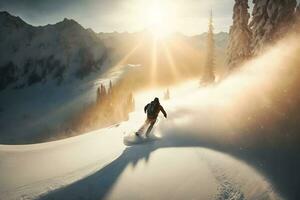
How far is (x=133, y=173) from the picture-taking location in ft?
32.3

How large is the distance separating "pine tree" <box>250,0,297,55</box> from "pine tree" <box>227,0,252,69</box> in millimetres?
8814

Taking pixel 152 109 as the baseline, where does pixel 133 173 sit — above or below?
below

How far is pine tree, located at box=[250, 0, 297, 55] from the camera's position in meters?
31.7

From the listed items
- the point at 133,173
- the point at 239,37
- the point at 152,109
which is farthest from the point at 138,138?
the point at 239,37

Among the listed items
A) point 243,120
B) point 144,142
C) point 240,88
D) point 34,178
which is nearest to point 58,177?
point 34,178

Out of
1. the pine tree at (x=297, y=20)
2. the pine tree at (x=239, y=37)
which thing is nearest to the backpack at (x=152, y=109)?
the pine tree at (x=297, y=20)

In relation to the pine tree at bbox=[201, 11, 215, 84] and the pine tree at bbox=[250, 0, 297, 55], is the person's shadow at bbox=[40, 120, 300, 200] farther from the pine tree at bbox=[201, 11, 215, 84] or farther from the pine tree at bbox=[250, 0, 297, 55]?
the pine tree at bbox=[201, 11, 215, 84]

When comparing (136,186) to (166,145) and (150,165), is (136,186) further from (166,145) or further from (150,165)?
(166,145)

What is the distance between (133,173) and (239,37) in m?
38.3

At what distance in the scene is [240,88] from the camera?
2086 centimetres

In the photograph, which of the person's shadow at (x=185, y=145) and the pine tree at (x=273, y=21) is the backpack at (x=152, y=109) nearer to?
the person's shadow at (x=185, y=145)

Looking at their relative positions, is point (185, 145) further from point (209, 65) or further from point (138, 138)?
point (209, 65)

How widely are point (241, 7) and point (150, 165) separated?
4044 cm

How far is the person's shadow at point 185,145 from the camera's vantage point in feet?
29.1
